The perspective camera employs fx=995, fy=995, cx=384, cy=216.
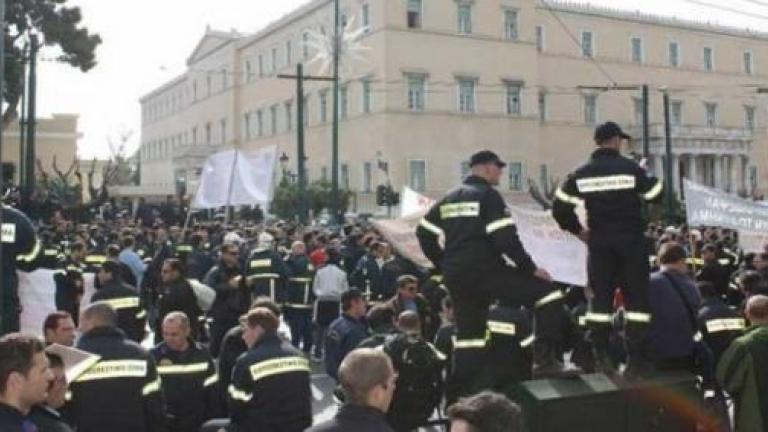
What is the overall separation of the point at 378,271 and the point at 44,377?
10.8m

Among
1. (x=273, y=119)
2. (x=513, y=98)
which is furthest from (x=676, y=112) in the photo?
(x=273, y=119)

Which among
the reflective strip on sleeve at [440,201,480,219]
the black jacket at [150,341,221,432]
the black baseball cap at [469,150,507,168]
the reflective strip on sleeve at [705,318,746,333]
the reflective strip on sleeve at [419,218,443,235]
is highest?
the black baseball cap at [469,150,507,168]

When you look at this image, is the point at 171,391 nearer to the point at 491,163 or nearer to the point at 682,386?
the point at 491,163

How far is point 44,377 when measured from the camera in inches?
172

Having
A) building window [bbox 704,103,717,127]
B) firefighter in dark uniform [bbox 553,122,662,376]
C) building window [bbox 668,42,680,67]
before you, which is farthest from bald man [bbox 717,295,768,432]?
building window [bbox 668,42,680,67]

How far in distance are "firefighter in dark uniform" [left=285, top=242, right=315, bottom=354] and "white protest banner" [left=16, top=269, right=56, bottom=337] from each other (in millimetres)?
6095

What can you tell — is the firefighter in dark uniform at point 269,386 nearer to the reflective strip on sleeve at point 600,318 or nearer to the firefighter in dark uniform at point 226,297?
the reflective strip on sleeve at point 600,318

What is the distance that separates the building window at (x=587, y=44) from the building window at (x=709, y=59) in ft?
37.8

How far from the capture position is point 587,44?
67.2 meters

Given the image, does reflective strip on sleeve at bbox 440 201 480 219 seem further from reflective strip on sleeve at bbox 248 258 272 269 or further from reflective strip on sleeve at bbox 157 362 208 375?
reflective strip on sleeve at bbox 248 258 272 269

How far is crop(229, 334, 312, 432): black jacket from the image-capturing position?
22.7 feet

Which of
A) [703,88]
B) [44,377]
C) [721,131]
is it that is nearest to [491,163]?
[44,377]

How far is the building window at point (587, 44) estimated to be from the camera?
219 ft

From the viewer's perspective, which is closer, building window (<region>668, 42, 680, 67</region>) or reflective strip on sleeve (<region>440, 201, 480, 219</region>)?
reflective strip on sleeve (<region>440, 201, 480, 219</region>)
